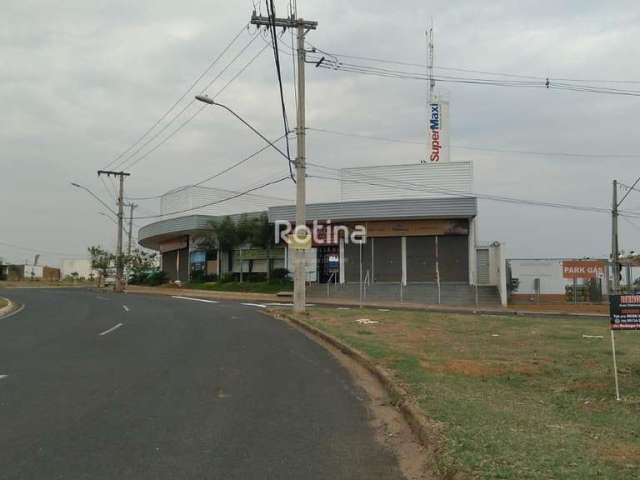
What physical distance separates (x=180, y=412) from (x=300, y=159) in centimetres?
1597

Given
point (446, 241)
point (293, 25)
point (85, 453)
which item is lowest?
point (85, 453)

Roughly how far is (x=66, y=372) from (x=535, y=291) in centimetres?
2847

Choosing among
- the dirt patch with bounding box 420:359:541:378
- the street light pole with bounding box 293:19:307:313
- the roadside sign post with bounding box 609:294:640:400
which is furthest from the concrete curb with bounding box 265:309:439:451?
the street light pole with bounding box 293:19:307:313

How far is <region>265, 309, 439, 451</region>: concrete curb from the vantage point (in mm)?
6445

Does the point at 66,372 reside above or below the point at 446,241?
below

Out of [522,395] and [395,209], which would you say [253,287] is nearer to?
[395,209]

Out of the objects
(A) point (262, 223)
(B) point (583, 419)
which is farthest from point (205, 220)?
(B) point (583, 419)

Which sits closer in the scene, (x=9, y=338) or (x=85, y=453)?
(x=85, y=453)

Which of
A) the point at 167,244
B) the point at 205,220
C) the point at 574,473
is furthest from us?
the point at 167,244

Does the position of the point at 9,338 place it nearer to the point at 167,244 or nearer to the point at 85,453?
the point at 85,453

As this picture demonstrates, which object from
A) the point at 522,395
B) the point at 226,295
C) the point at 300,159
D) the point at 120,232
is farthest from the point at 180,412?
the point at 120,232

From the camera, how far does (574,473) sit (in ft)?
16.3

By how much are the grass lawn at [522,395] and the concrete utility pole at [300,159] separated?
Answer: 16.4 ft

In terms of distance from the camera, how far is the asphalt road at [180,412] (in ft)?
18.7
